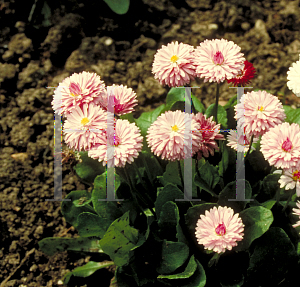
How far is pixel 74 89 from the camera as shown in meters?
1.45

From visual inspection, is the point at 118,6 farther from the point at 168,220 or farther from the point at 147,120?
the point at 168,220

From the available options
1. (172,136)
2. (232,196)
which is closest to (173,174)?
(232,196)

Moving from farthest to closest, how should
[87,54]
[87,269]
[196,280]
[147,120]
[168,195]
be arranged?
1. [87,54]
2. [147,120]
3. [87,269]
4. [168,195]
5. [196,280]

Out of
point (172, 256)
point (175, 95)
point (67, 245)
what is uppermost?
point (175, 95)

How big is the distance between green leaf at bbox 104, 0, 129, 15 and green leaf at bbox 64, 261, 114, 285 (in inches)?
98.1

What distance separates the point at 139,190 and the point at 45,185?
105cm

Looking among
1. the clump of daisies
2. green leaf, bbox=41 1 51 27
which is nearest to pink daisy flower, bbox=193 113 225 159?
the clump of daisies

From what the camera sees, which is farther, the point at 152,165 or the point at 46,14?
the point at 46,14

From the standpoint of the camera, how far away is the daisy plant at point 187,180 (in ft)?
4.71

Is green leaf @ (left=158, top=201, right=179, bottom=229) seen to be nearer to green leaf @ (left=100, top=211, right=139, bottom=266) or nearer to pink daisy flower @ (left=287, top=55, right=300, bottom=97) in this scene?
green leaf @ (left=100, top=211, right=139, bottom=266)

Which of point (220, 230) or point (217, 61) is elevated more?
point (217, 61)

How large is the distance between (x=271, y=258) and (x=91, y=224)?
106cm

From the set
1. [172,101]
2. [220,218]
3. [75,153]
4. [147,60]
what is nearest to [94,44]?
[147,60]

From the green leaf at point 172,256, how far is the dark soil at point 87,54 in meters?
1.13
